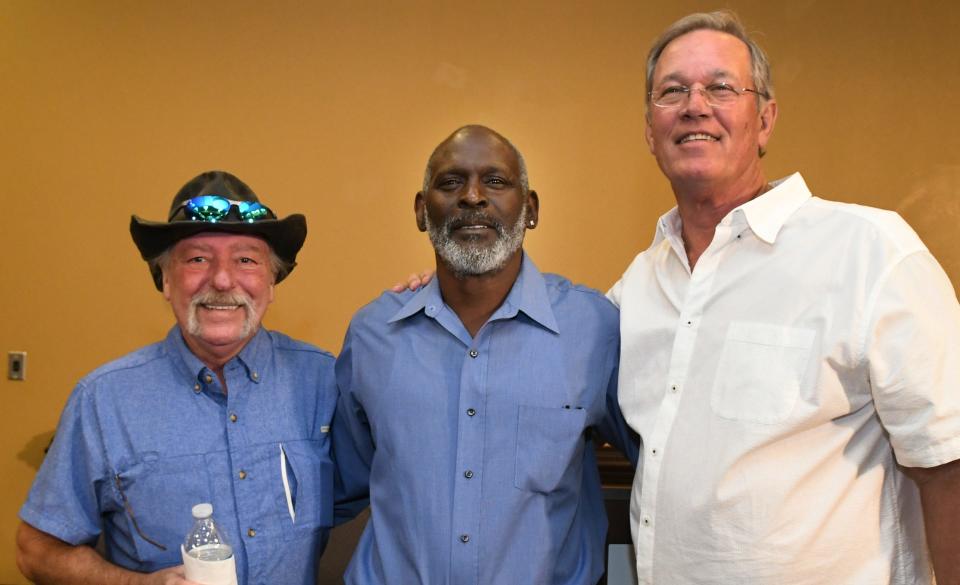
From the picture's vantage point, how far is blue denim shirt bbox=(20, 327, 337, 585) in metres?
1.86

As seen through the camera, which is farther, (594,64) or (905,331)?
(594,64)

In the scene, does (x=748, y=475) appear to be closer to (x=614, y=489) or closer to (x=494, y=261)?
(x=494, y=261)

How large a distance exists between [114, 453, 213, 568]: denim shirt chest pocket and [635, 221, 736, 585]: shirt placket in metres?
0.98

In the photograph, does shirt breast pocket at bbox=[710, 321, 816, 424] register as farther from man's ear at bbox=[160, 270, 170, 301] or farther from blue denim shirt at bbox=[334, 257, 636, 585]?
man's ear at bbox=[160, 270, 170, 301]

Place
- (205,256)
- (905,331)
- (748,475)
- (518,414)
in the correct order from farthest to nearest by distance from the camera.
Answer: (205,256), (518,414), (748,475), (905,331)

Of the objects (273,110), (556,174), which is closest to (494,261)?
(556,174)

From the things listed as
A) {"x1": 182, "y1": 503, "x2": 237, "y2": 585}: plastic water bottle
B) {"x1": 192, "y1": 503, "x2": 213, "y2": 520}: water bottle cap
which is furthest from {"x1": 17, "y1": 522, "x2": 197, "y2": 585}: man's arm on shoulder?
{"x1": 192, "y1": 503, "x2": 213, "y2": 520}: water bottle cap

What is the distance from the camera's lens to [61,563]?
1851 millimetres

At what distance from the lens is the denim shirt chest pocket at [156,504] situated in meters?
1.85

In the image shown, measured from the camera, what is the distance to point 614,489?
2.57 metres

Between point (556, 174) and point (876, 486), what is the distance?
7.75 ft

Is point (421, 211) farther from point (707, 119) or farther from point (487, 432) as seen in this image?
point (707, 119)

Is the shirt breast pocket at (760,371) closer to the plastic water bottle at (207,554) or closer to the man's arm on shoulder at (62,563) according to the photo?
the plastic water bottle at (207,554)

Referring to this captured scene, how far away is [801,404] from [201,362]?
135 centimetres
